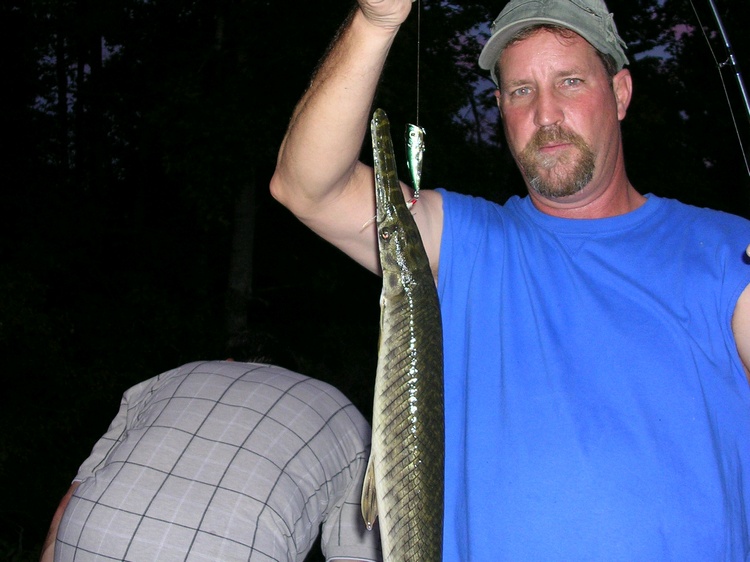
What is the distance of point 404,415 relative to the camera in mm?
2084

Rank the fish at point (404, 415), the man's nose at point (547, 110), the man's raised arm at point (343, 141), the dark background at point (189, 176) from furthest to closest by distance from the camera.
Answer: the dark background at point (189, 176)
the man's nose at point (547, 110)
the man's raised arm at point (343, 141)
the fish at point (404, 415)

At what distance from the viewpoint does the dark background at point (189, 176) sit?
1147 centimetres

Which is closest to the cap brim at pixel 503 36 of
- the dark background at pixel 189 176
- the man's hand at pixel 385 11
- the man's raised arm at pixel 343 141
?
the man's raised arm at pixel 343 141

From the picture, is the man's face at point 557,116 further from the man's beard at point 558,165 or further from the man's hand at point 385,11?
the man's hand at point 385,11

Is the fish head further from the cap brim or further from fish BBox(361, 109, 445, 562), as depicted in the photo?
the cap brim

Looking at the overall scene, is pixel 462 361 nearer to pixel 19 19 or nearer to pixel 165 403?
pixel 165 403

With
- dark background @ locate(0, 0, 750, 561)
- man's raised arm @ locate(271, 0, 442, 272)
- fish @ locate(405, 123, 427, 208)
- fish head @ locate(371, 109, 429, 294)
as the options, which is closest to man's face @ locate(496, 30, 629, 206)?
man's raised arm @ locate(271, 0, 442, 272)

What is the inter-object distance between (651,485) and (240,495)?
5.55 ft

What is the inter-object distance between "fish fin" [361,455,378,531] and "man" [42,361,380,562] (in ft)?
3.74

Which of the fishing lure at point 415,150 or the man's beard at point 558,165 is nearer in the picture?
the fishing lure at point 415,150

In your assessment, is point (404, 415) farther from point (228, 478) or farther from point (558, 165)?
point (228, 478)

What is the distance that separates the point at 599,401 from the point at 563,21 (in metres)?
1.40

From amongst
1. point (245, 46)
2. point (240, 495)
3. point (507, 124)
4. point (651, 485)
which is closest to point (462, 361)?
point (651, 485)

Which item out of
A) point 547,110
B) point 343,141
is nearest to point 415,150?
point 343,141
